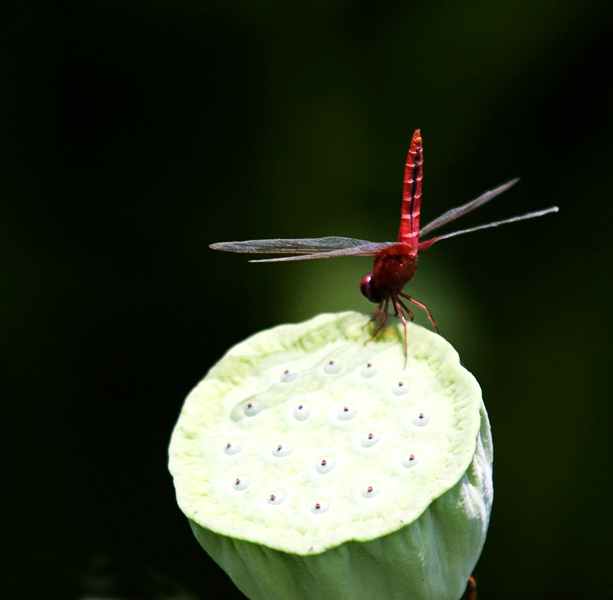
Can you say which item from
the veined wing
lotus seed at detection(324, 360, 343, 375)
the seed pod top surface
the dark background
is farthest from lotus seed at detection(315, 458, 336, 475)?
the dark background

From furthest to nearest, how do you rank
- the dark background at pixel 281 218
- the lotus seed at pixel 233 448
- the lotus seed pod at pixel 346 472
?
the dark background at pixel 281 218 → the lotus seed at pixel 233 448 → the lotus seed pod at pixel 346 472

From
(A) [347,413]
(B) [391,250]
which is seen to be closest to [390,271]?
(B) [391,250]

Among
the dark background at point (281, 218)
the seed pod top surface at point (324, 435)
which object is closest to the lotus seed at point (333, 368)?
the seed pod top surface at point (324, 435)

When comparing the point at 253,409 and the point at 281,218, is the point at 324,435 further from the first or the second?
the point at 281,218

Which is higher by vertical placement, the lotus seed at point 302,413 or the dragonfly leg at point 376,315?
Result: the dragonfly leg at point 376,315

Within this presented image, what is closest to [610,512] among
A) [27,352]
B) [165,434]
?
[165,434]

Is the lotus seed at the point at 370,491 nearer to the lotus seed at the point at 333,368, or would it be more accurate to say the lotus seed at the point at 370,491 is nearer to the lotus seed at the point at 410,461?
the lotus seed at the point at 410,461

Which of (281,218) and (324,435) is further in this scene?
(281,218)

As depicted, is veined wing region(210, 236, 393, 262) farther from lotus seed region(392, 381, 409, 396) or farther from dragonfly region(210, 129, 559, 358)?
lotus seed region(392, 381, 409, 396)
